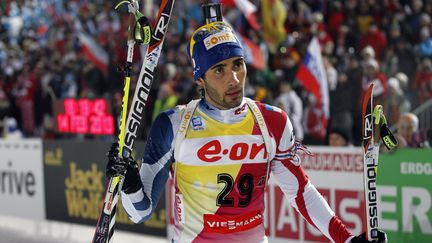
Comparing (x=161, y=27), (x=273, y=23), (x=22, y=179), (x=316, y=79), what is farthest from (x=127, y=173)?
(x=273, y=23)

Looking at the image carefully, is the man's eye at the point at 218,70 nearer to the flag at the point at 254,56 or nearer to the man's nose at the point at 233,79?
the man's nose at the point at 233,79

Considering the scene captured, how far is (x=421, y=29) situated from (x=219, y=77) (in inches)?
429

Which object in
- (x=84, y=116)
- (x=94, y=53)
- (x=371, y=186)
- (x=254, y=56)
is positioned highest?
(x=94, y=53)

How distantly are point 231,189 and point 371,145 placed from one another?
0.76 metres

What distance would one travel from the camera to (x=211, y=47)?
14.6 ft

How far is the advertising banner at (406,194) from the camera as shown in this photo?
25.4ft

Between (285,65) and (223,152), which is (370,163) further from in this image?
(285,65)

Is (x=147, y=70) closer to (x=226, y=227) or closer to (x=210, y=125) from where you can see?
(x=210, y=125)

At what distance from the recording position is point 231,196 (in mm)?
4387

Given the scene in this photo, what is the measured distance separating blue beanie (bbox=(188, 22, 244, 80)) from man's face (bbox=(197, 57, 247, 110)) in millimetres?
31

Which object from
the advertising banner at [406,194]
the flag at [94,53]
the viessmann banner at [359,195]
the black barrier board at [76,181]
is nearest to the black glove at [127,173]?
the viessmann banner at [359,195]

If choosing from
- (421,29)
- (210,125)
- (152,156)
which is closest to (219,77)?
(210,125)

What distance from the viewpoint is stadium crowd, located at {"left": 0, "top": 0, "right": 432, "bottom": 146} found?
41.0 ft

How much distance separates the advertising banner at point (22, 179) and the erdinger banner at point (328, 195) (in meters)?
3.92
